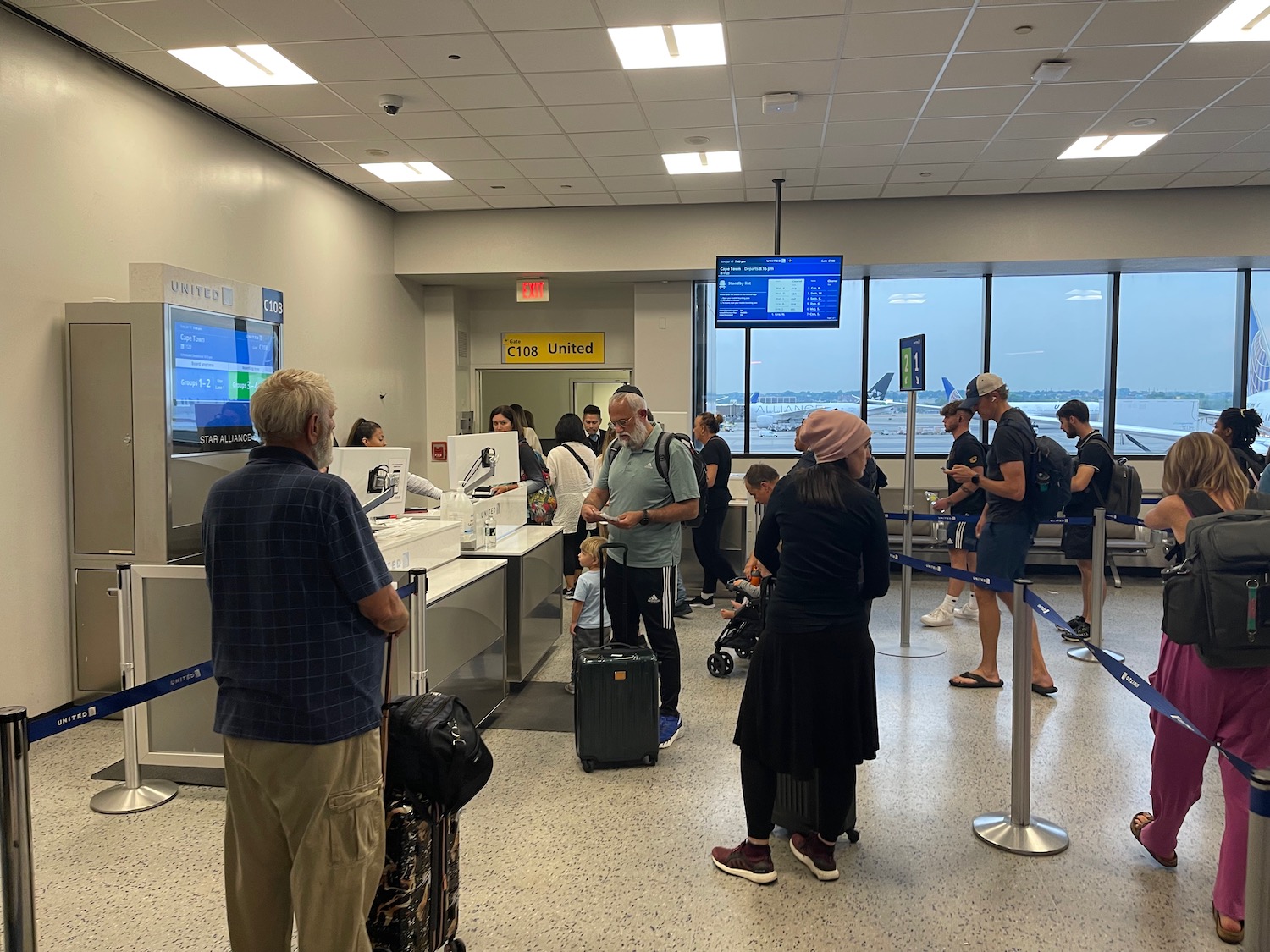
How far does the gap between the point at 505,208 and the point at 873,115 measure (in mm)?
4066

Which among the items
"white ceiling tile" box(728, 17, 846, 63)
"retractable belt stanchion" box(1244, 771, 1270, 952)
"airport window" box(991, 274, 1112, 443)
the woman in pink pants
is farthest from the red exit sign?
"retractable belt stanchion" box(1244, 771, 1270, 952)

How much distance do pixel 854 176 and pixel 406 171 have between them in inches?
152

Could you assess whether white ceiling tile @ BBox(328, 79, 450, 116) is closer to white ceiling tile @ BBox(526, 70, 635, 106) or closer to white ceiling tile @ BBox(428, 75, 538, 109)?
white ceiling tile @ BBox(428, 75, 538, 109)

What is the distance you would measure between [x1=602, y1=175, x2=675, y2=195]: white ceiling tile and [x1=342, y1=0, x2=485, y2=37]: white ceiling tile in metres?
3.05

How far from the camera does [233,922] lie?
6.89ft

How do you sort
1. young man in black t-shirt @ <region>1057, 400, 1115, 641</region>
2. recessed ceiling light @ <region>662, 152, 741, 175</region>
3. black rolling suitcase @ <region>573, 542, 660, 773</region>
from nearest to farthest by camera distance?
black rolling suitcase @ <region>573, 542, 660, 773</region> → young man in black t-shirt @ <region>1057, 400, 1115, 641</region> → recessed ceiling light @ <region>662, 152, 741, 175</region>

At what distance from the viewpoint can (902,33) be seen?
4.73 meters

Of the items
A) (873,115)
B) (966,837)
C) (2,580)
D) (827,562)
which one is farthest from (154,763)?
(873,115)

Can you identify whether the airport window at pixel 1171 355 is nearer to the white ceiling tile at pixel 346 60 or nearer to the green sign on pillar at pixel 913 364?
the green sign on pillar at pixel 913 364

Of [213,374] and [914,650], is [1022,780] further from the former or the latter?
[213,374]

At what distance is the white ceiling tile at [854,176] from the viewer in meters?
7.43

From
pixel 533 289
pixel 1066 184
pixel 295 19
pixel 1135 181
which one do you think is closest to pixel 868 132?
pixel 1066 184

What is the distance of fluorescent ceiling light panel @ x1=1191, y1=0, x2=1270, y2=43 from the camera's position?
174 inches

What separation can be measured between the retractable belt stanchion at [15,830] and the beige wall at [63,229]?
3282 mm
